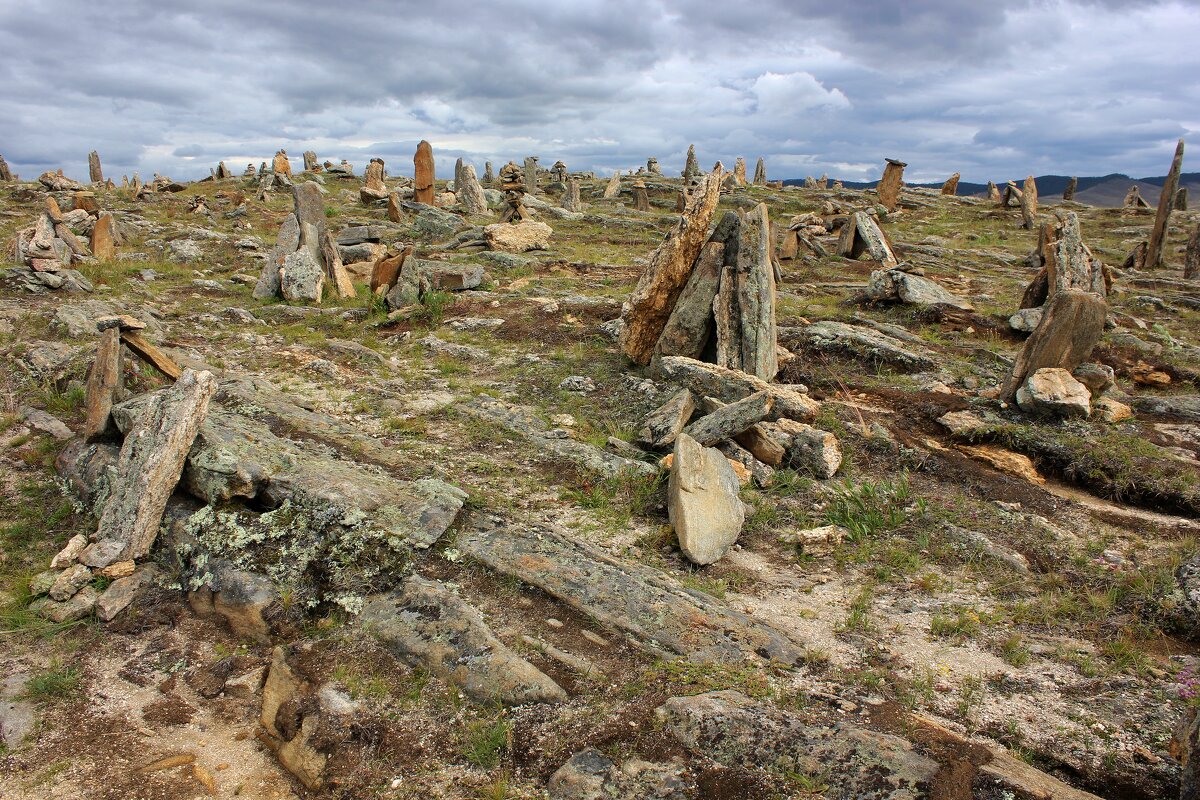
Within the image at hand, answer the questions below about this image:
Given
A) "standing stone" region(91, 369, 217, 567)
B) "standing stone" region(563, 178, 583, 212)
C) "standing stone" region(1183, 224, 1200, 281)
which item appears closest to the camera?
"standing stone" region(91, 369, 217, 567)

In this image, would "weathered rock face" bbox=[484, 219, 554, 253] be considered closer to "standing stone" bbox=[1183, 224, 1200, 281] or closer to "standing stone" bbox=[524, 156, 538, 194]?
"standing stone" bbox=[524, 156, 538, 194]

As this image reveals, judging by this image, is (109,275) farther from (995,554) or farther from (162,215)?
(995,554)

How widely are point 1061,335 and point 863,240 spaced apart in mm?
13352

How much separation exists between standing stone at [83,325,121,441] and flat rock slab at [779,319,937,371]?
9564mm

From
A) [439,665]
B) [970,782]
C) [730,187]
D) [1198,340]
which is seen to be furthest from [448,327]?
[730,187]

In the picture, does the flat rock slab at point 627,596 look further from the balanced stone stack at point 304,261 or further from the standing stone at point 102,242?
the standing stone at point 102,242

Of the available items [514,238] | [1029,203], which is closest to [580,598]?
[514,238]

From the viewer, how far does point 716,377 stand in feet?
29.3

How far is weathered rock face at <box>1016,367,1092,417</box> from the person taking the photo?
8.72m

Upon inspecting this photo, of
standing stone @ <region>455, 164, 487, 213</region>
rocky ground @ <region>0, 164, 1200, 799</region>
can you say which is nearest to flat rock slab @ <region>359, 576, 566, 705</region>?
rocky ground @ <region>0, 164, 1200, 799</region>

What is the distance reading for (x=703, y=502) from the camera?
637cm

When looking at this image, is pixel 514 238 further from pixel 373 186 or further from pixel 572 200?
pixel 373 186

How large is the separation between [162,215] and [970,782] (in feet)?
101

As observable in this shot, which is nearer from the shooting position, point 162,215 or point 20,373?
point 20,373
